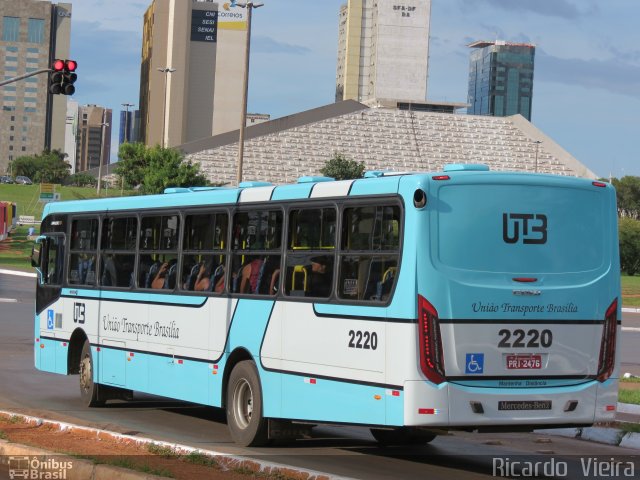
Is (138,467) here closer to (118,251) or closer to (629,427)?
(118,251)

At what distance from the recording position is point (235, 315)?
12398 mm

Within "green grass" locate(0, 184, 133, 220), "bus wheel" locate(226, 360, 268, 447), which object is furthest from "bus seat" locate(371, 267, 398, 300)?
"green grass" locate(0, 184, 133, 220)

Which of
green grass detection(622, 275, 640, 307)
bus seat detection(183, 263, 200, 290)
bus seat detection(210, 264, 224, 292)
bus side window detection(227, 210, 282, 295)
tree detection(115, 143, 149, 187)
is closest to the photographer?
bus side window detection(227, 210, 282, 295)

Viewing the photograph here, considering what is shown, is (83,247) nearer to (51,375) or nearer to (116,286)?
(116,286)

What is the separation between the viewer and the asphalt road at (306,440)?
35.5 feet

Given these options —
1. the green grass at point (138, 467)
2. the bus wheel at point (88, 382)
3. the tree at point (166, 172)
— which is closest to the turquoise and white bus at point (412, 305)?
the green grass at point (138, 467)

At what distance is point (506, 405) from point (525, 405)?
20 centimetres

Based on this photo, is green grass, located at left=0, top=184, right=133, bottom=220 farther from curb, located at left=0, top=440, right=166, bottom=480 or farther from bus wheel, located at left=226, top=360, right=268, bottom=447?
curb, located at left=0, top=440, right=166, bottom=480

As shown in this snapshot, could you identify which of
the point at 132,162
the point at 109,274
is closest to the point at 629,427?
the point at 109,274

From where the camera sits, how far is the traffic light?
26438 millimetres

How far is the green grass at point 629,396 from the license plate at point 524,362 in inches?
243

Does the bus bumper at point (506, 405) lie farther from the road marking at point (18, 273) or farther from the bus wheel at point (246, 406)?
the road marking at point (18, 273)

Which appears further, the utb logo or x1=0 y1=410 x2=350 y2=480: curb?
the utb logo

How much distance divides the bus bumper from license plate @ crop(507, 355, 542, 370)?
0.61 ft
